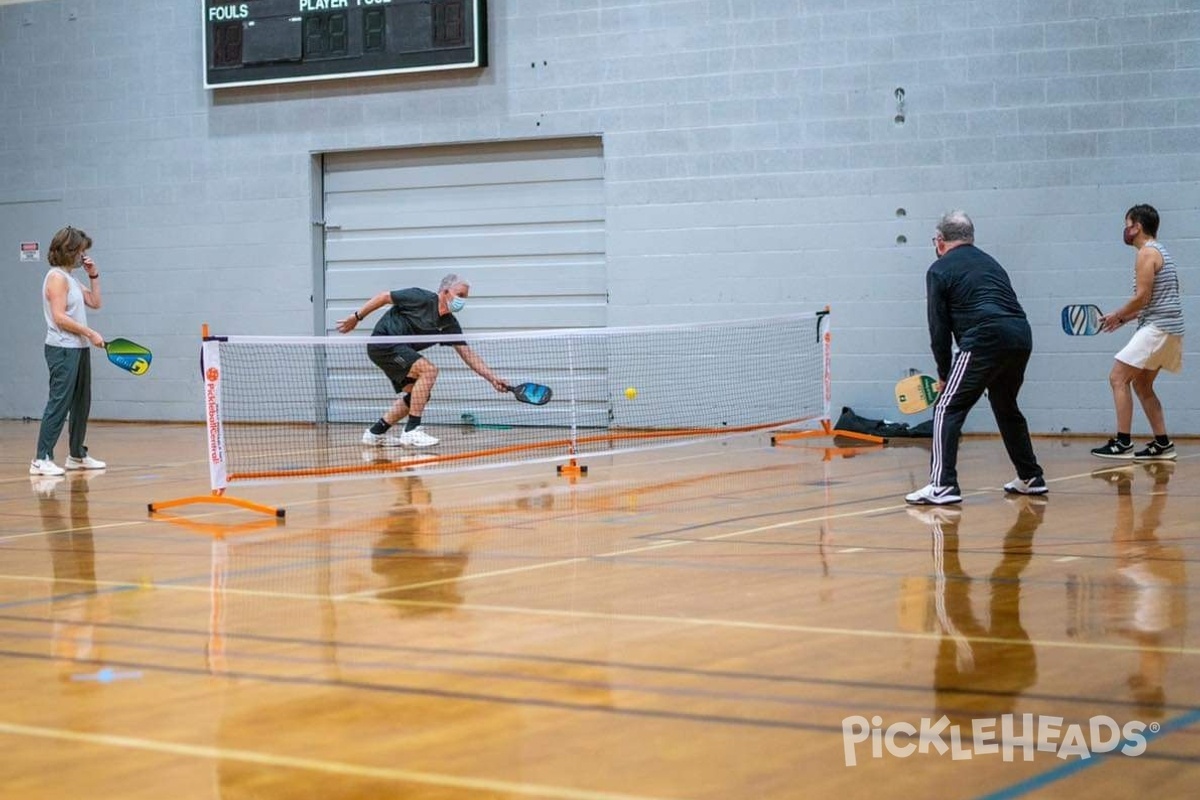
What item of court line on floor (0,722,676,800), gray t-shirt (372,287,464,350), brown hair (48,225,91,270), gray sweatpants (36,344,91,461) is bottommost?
court line on floor (0,722,676,800)

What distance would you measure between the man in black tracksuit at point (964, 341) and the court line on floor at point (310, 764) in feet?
19.0

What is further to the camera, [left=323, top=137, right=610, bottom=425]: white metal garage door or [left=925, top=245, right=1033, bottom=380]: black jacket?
[left=323, top=137, right=610, bottom=425]: white metal garage door

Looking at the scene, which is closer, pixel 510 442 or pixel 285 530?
pixel 285 530

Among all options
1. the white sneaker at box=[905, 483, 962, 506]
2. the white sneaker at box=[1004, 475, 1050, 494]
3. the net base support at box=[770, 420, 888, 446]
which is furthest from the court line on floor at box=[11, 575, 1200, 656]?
the net base support at box=[770, 420, 888, 446]

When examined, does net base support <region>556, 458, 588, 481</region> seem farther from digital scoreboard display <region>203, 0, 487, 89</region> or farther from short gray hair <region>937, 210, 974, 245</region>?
digital scoreboard display <region>203, 0, 487, 89</region>

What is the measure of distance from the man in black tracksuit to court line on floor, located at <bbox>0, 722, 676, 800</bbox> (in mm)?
5794

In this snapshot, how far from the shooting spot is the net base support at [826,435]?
559 inches

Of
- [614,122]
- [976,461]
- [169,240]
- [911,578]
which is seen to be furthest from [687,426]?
[911,578]

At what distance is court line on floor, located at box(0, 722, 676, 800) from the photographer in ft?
11.3

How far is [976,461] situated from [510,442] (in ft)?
15.6

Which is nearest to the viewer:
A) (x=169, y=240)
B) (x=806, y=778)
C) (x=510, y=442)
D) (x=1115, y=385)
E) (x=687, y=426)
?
(x=806, y=778)

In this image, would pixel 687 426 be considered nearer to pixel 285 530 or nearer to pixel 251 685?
pixel 285 530

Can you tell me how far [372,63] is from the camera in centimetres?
1745

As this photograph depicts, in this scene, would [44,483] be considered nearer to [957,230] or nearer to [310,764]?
[957,230]
